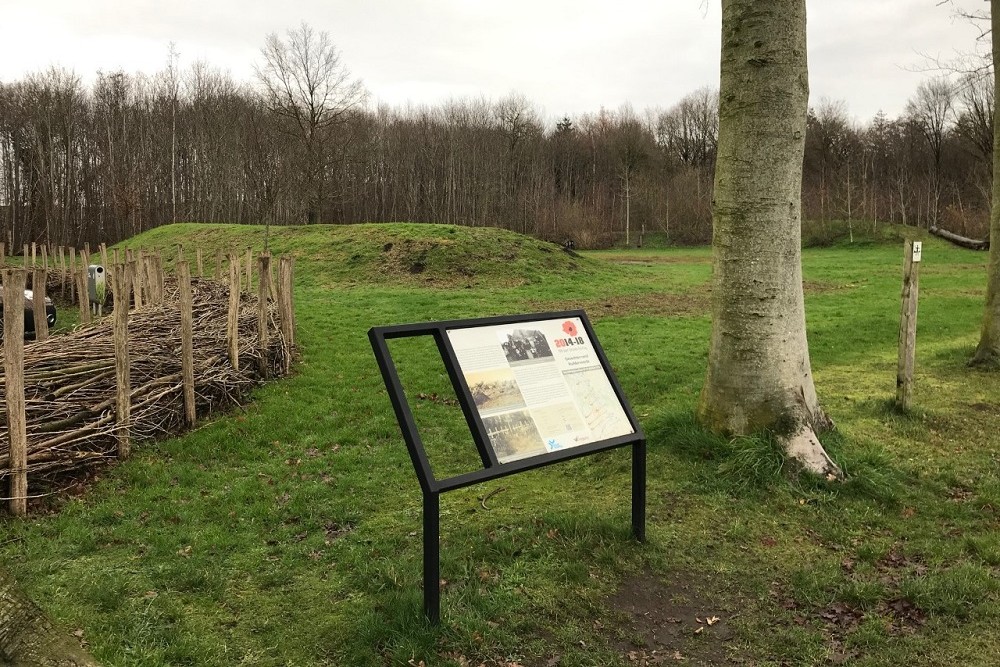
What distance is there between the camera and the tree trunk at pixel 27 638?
185 centimetres

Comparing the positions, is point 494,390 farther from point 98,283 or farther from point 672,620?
point 98,283

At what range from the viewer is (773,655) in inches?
120

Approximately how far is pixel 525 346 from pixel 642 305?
46.4ft

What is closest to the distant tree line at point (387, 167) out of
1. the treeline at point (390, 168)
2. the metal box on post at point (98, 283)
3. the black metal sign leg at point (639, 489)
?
the treeline at point (390, 168)

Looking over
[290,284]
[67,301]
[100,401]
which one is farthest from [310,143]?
[100,401]

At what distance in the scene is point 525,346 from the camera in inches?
147

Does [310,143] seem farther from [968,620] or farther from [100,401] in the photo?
[968,620]

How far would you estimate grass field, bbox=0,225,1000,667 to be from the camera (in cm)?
316

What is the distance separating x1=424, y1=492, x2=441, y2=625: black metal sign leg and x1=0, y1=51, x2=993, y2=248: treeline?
1495 inches

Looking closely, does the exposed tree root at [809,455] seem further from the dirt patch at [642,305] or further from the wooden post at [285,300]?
the dirt patch at [642,305]

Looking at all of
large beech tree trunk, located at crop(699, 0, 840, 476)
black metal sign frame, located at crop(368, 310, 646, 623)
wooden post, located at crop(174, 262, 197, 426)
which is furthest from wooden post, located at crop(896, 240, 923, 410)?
wooden post, located at crop(174, 262, 197, 426)

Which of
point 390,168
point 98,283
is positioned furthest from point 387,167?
point 98,283

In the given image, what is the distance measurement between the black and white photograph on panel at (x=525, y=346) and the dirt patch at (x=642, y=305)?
460 inches

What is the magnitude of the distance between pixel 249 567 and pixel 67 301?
19172 millimetres
